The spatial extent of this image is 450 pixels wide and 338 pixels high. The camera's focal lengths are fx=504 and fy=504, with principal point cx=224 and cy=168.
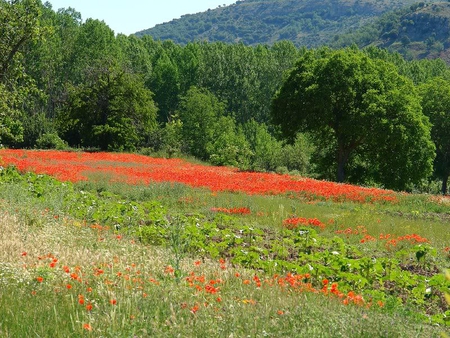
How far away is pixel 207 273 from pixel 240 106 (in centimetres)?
6644

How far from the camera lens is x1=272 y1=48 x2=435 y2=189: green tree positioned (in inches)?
1348

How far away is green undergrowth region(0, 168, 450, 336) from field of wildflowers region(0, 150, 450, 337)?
4 cm

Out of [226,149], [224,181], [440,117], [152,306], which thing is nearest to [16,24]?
[224,181]

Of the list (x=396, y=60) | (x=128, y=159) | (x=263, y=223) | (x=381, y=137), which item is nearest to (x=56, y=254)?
(x=263, y=223)

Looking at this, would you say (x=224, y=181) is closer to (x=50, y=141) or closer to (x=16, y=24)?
(x=16, y=24)

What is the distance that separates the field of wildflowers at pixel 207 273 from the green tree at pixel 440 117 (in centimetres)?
3066

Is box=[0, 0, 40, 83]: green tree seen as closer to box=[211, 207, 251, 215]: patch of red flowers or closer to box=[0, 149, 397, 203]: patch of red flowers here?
box=[0, 149, 397, 203]: patch of red flowers

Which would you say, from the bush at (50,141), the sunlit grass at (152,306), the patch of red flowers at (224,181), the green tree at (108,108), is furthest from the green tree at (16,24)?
the bush at (50,141)

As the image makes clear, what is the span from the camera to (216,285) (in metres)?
6.48

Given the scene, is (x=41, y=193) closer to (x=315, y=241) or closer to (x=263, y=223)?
(x=263, y=223)

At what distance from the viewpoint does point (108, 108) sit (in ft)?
147

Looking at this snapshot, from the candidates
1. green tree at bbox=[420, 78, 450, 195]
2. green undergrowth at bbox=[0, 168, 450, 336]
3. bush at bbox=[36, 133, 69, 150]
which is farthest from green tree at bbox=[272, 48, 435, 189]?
bush at bbox=[36, 133, 69, 150]

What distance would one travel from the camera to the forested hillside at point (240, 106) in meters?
34.3

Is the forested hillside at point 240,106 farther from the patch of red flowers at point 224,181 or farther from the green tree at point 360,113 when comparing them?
the patch of red flowers at point 224,181
